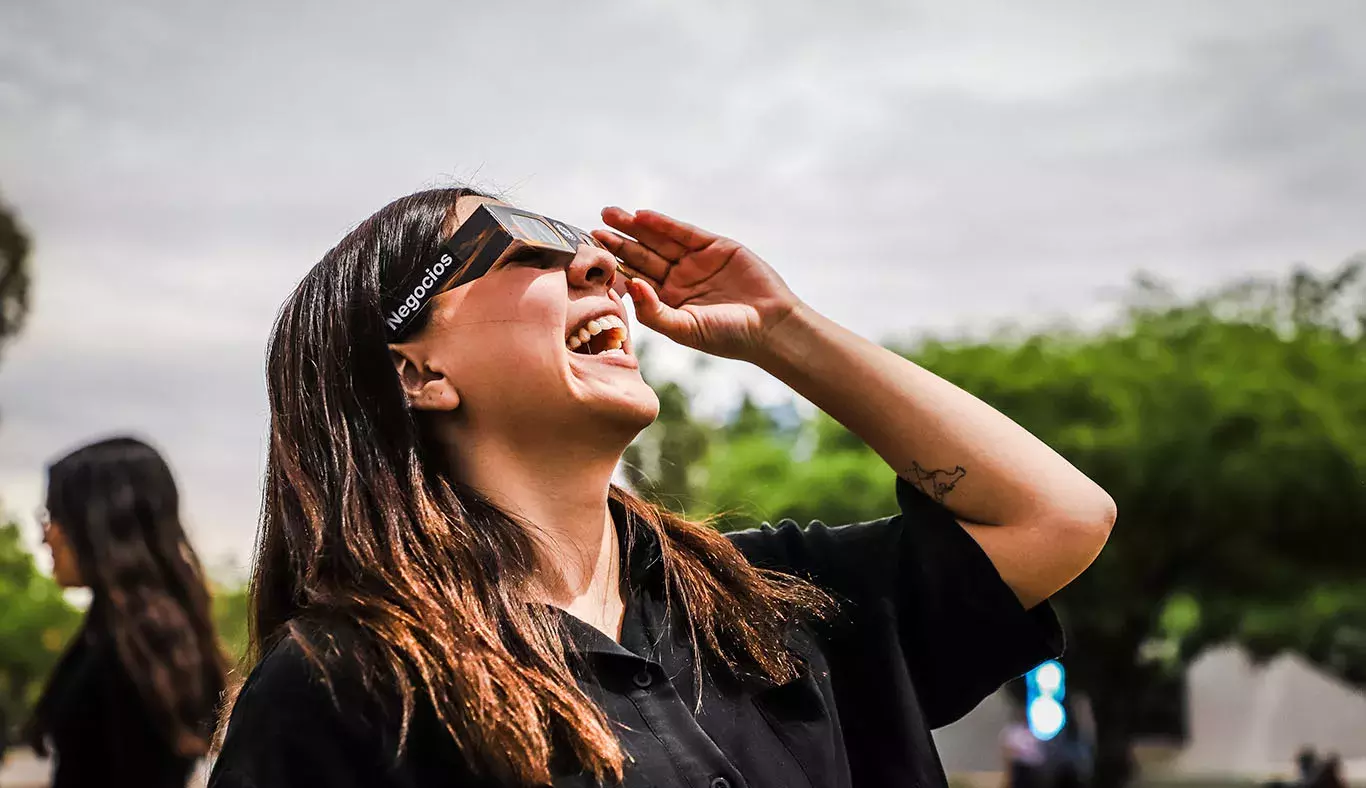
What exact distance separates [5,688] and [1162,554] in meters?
38.3

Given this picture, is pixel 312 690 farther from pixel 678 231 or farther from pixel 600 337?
pixel 678 231

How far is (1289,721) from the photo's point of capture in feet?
109

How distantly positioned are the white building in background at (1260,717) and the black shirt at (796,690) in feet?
103

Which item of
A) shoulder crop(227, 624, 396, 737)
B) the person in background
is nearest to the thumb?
shoulder crop(227, 624, 396, 737)

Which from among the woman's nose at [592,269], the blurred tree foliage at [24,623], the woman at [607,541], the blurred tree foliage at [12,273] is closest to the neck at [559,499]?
the woman at [607,541]

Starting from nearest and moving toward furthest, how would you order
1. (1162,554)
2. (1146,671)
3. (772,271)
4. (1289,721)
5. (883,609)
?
(883,609) < (772,271) < (1162,554) < (1146,671) < (1289,721)

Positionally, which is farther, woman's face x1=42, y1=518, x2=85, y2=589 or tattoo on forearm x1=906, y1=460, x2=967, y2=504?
woman's face x1=42, y1=518, x2=85, y2=589

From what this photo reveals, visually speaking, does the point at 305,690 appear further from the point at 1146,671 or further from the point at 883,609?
the point at 1146,671

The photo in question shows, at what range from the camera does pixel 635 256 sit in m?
2.75

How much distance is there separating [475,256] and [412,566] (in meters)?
0.55

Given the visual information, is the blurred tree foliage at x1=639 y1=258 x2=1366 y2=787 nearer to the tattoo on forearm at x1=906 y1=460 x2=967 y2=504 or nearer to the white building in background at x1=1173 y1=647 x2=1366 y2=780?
the white building in background at x1=1173 y1=647 x2=1366 y2=780

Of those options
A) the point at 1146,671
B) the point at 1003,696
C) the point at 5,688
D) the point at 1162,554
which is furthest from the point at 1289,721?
the point at 5,688

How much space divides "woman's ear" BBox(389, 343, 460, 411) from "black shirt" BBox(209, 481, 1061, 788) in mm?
443

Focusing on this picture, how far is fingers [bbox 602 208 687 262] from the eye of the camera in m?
2.73
